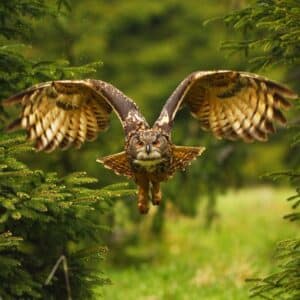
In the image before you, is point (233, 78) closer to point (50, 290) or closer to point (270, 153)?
point (50, 290)

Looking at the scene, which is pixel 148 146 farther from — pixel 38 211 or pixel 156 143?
pixel 38 211

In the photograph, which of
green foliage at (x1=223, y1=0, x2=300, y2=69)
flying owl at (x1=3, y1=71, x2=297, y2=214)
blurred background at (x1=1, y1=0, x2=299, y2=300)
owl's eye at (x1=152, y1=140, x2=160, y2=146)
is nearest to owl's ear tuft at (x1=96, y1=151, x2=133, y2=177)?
flying owl at (x1=3, y1=71, x2=297, y2=214)

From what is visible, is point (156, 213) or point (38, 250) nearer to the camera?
point (38, 250)

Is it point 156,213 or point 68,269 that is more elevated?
point 156,213

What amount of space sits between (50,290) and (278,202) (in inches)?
439

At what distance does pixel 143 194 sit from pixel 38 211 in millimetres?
728

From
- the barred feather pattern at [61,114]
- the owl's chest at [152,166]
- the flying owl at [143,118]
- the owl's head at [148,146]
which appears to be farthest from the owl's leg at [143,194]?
the barred feather pattern at [61,114]

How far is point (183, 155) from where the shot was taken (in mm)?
6758

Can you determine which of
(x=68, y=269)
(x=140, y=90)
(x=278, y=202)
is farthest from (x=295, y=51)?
(x=140, y=90)

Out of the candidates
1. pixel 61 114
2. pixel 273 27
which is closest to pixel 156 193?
pixel 61 114

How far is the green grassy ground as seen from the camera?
10.7 meters

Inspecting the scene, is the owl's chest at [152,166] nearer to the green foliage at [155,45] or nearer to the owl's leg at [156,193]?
the owl's leg at [156,193]

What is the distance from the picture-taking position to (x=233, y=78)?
7.09m

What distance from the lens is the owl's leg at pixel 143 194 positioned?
6763 millimetres
